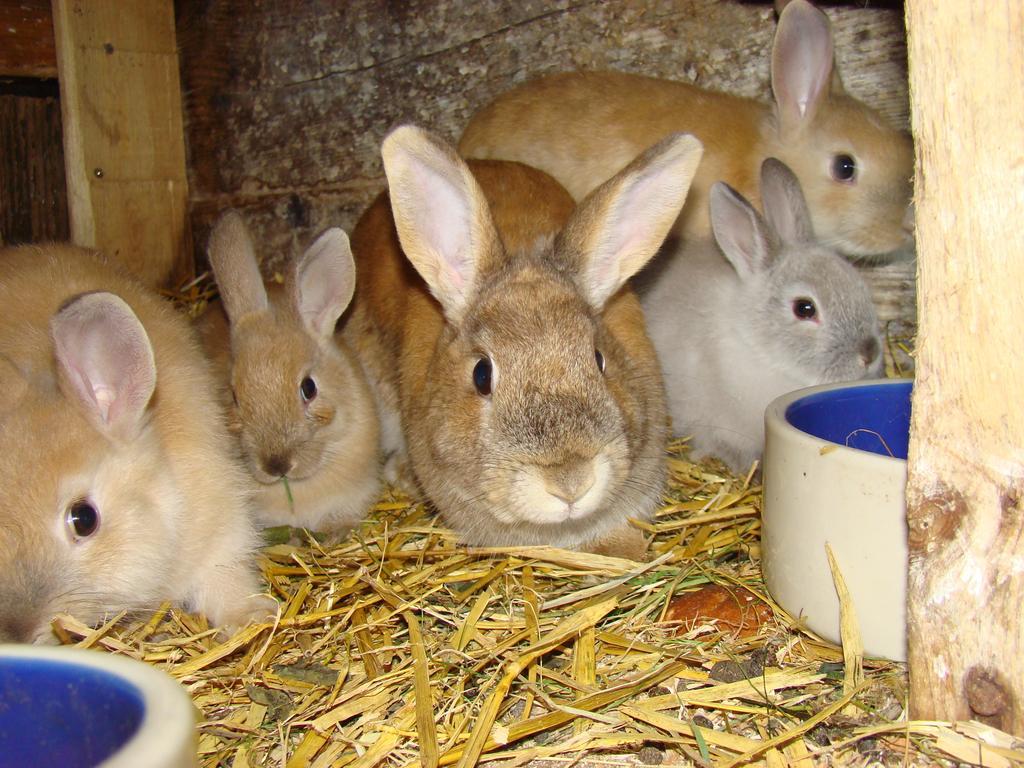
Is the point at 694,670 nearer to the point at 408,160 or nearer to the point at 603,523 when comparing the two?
the point at 603,523

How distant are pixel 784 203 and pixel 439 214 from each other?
173 cm

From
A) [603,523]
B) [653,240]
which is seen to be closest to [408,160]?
[653,240]

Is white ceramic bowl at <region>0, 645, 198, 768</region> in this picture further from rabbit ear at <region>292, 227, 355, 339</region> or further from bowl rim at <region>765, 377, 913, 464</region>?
rabbit ear at <region>292, 227, 355, 339</region>

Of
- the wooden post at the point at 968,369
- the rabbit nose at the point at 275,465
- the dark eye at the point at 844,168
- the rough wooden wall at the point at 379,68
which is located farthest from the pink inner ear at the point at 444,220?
the dark eye at the point at 844,168

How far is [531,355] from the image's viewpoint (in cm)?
300

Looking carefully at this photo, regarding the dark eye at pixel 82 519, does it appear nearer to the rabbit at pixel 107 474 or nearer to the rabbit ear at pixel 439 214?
the rabbit at pixel 107 474

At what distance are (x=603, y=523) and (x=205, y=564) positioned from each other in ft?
4.12

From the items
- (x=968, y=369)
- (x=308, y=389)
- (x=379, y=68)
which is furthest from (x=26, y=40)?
(x=968, y=369)

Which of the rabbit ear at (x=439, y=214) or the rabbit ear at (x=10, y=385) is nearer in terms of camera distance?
the rabbit ear at (x=10, y=385)

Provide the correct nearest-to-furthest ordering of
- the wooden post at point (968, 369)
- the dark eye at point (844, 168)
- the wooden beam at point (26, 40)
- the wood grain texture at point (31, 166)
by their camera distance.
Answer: the wooden post at point (968, 369) → the dark eye at point (844, 168) → the wooden beam at point (26, 40) → the wood grain texture at point (31, 166)

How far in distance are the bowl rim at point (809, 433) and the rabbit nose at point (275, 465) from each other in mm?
1657

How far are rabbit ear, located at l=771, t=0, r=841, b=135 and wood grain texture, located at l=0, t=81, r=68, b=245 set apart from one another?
12.4 feet

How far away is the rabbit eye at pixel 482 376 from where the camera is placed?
311 cm

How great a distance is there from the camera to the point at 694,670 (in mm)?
2641
